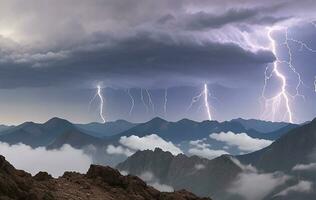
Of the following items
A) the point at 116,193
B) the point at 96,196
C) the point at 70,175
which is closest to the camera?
the point at 96,196

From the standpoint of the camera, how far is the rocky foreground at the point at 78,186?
54.7m

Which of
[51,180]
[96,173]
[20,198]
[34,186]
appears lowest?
[20,198]

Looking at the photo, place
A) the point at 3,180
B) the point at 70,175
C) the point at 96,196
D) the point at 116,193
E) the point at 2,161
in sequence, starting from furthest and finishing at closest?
1. the point at 70,175
2. the point at 116,193
3. the point at 96,196
4. the point at 2,161
5. the point at 3,180

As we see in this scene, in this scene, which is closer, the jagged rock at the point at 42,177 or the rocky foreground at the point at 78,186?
the rocky foreground at the point at 78,186

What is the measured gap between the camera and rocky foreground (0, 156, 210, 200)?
179 ft

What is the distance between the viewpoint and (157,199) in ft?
243

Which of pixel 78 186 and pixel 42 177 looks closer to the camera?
pixel 78 186

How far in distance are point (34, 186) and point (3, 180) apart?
8137 mm

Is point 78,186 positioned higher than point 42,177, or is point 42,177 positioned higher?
point 42,177

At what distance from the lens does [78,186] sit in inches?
2790

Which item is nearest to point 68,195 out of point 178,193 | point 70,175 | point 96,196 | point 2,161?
point 96,196

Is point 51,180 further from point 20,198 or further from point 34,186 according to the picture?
point 20,198

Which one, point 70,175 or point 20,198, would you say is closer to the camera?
point 20,198

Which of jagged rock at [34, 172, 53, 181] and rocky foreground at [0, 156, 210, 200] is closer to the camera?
rocky foreground at [0, 156, 210, 200]
